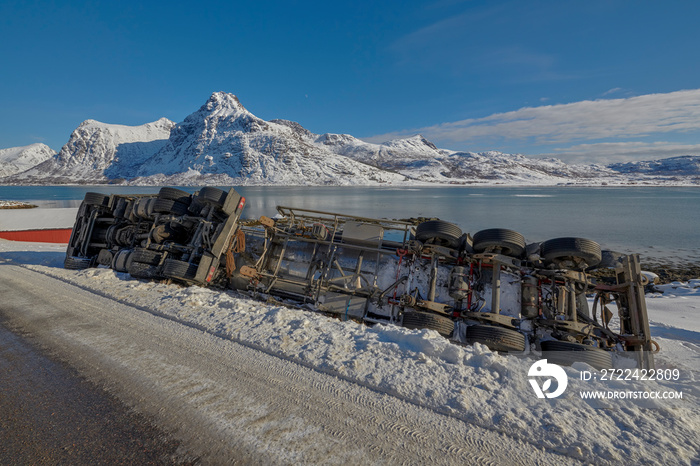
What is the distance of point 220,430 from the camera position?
3.85 meters

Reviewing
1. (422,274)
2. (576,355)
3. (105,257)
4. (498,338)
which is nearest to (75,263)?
(105,257)

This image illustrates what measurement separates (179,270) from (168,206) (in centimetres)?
311

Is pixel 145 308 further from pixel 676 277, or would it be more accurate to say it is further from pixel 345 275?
pixel 676 277

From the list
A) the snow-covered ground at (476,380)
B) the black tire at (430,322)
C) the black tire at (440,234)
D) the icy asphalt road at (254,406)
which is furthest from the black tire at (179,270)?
the black tire at (440,234)

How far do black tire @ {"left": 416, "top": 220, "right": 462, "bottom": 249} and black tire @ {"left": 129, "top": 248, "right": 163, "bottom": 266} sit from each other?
833cm

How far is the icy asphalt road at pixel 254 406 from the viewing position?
3594mm

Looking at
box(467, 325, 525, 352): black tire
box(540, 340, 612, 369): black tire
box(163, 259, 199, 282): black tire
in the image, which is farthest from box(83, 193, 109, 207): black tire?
box(540, 340, 612, 369): black tire

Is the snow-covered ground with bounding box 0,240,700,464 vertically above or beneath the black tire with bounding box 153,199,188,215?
beneath

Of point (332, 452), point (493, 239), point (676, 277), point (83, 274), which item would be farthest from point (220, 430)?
point (676, 277)

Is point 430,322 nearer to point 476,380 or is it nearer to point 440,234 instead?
point 440,234

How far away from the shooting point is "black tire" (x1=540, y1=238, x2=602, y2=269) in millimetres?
7285

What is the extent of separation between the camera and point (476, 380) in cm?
482

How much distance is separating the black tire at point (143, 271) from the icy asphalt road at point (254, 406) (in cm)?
344

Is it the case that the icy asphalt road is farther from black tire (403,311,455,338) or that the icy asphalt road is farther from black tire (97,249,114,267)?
black tire (97,249,114,267)
